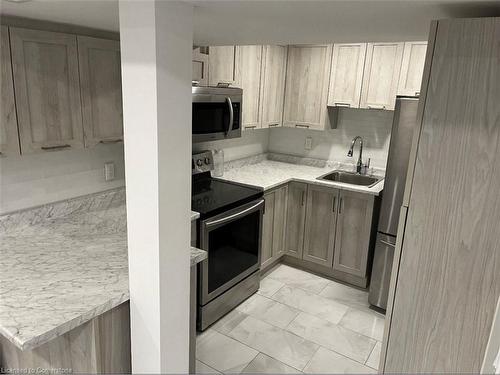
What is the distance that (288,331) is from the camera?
8.93ft

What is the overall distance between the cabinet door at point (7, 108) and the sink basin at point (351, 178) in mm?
2476

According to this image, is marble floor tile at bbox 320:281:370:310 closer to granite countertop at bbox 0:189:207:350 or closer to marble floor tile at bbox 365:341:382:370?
marble floor tile at bbox 365:341:382:370

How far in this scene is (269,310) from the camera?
2.99 meters

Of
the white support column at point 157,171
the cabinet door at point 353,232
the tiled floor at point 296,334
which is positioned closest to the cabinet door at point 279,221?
the tiled floor at point 296,334

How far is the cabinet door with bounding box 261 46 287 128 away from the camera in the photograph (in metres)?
3.44

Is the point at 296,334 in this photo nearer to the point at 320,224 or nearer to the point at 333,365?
the point at 333,365

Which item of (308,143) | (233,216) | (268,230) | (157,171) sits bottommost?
(268,230)

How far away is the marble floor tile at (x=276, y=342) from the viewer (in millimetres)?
2447

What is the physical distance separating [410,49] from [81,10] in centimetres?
254

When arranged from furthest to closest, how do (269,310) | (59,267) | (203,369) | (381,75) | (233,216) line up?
(381,75) → (269,310) → (233,216) → (203,369) → (59,267)

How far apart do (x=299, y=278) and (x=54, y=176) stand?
230 cm

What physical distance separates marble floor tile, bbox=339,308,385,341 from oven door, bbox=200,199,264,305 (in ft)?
2.76

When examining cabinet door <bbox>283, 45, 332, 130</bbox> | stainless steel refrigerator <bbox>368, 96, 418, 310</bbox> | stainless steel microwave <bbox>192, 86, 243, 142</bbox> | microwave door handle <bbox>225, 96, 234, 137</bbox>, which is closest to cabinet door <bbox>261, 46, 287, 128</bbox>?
cabinet door <bbox>283, 45, 332, 130</bbox>

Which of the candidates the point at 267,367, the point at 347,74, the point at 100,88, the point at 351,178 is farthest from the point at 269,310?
the point at 347,74
